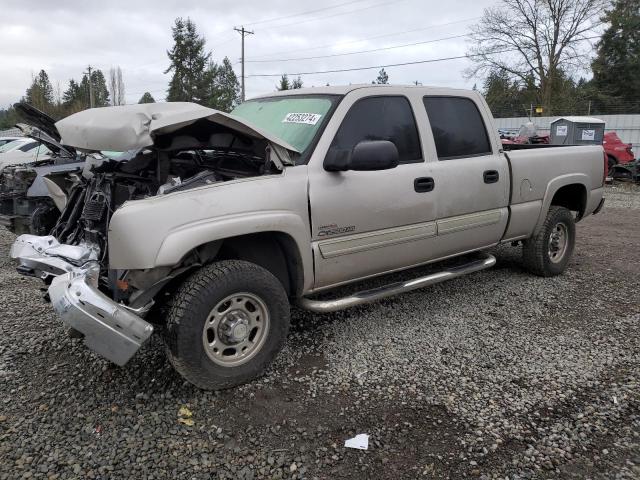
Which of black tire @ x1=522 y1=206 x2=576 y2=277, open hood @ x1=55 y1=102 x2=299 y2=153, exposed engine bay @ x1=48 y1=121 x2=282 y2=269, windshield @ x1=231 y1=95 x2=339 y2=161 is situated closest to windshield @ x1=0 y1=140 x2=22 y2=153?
exposed engine bay @ x1=48 y1=121 x2=282 y2=269

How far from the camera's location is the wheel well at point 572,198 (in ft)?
18.9

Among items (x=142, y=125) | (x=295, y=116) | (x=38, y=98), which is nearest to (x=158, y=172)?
(x=142, y=125)

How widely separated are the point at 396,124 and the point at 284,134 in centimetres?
91

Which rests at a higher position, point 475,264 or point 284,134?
point 284,134

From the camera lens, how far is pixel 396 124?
13.3 ft

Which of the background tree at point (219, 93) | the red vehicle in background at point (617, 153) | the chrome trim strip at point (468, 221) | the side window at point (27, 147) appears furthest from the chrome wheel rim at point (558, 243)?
the background tree at point (219, 93)

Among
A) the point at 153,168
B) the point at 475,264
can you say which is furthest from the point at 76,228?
the point at 475,264

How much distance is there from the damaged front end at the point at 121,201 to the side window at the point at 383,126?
0.55 m

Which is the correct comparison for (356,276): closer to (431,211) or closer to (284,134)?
(431,211)

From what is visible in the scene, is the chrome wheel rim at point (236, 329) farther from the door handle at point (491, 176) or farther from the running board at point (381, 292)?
the door handle at point (491, 176)

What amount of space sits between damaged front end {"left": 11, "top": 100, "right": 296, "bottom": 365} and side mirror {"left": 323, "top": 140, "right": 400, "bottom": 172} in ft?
1.16

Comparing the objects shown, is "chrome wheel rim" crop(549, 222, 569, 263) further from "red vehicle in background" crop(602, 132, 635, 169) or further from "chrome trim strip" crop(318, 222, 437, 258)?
"red vehicle in background" crop(602, 132, 635, 169)

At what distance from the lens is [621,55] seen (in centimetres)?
4000

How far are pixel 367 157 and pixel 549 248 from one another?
316 cm
